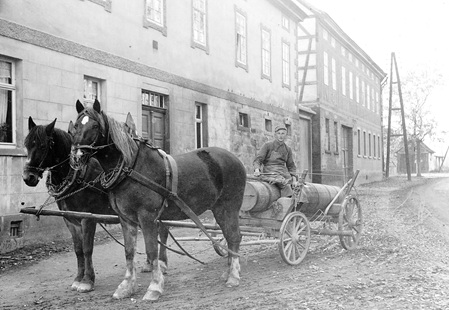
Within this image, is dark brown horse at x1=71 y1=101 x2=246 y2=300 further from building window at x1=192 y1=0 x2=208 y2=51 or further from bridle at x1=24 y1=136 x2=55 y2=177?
building window at x1=192 y1=0 x2=208 y2=51

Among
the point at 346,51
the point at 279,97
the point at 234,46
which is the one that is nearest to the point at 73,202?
the point at 234,46

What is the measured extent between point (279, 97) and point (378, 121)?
2557cm

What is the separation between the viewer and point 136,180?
5.86 metres

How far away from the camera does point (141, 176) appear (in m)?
5.88

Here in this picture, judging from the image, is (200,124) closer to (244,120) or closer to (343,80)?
(244,120)

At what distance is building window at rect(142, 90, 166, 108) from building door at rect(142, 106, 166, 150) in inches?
5.6

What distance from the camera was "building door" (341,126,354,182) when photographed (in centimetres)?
A: 3314

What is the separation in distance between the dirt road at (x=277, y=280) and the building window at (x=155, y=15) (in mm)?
5826

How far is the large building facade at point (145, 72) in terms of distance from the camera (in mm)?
9898

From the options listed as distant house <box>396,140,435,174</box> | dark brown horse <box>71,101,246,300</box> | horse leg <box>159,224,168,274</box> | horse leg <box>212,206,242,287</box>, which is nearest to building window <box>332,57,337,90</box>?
horse leg <box>159,224,168,274</box>

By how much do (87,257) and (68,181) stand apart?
3.15ft

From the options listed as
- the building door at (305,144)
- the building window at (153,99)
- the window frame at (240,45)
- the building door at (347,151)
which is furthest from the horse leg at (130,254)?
the building door at (347,151)

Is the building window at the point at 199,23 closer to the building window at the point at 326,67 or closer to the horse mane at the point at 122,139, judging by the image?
the horse mane at the point at 122,139

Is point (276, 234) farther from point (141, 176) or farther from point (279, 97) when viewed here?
point (279, 97)
